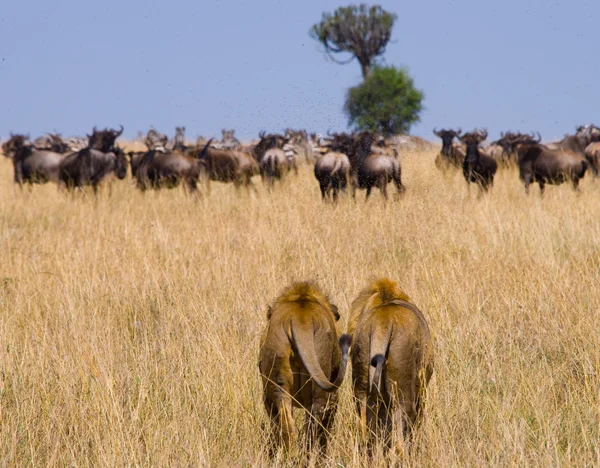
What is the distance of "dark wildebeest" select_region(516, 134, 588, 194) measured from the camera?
18.3 m

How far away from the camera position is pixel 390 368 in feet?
12.4

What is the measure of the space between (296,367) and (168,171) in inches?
653

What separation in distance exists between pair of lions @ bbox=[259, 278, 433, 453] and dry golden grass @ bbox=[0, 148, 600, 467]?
0.15 m

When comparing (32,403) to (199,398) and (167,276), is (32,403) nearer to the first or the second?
(199,398)

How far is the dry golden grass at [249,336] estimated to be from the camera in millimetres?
4078

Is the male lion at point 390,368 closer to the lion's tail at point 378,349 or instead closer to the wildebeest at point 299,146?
the lion's tail at point 378,349

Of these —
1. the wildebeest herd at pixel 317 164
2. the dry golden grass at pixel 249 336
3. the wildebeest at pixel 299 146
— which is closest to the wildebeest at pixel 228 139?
the wildebeest at pixel 299 146

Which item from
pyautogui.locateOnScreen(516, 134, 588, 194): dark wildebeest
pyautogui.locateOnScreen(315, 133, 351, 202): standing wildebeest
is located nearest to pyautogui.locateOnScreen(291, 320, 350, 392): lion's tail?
pyautogui.locateOnScreen(315, 133, 351, 202): standing wildebeest

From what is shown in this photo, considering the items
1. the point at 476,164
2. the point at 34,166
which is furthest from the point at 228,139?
the point at 476,164

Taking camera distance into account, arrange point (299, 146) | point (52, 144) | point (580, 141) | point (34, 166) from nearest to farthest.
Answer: point (34, 166) → point (580, 141) → point (52, 144) → point (299, 146)

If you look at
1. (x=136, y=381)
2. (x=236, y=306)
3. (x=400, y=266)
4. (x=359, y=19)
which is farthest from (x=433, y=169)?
(x=359, y=19)

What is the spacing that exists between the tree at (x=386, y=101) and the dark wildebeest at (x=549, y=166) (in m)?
33.1

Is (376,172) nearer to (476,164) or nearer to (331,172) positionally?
(331,172)

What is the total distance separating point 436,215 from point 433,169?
35.8 ft
